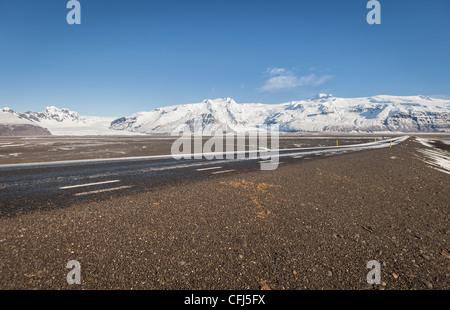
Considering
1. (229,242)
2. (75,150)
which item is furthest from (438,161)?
(75,150)

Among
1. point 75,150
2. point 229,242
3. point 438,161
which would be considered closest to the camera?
point 229,242

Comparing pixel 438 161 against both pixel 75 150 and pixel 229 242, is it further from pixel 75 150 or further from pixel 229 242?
pixel 75 150

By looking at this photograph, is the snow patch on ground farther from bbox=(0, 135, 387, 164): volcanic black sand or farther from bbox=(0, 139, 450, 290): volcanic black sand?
bbox=(0, 135, 387, 164): volcanic black sand

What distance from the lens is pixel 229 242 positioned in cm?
392

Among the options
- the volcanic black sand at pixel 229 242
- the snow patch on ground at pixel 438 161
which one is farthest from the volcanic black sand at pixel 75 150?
the snow patch on ground at pixel 438 161

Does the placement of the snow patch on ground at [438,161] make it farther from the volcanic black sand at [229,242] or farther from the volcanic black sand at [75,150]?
the volcanic black sand at [75,150]

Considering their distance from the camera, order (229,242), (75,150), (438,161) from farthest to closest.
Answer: (75,150) < (438,161) < (229,242)

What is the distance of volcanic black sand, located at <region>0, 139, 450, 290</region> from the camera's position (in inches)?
118

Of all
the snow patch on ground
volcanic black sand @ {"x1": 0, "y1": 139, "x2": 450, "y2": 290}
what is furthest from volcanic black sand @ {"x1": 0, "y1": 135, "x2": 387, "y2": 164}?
the snow patch on ground

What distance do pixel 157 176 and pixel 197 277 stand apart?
7075 mm

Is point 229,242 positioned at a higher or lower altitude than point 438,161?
lower
